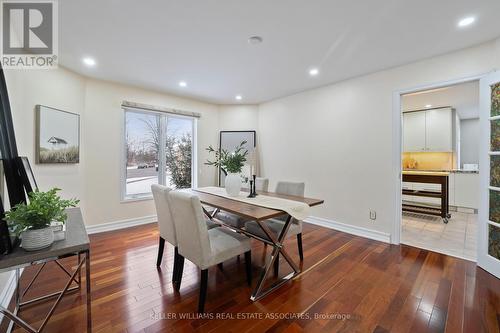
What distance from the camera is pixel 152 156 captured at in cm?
422

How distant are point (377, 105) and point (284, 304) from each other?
2.99m

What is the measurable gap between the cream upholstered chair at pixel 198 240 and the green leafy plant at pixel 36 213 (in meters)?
0.74

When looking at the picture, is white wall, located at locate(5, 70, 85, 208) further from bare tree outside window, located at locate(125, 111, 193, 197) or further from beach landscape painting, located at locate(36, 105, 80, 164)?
bare tree outside window, located at locate(125, 111, 193, 197)

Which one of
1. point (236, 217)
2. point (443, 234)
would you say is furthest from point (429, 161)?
point (236, 217)

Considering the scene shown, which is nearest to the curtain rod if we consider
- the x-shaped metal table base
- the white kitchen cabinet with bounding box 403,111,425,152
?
the x-shaped metal table base

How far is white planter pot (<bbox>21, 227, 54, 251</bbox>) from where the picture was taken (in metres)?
1.15

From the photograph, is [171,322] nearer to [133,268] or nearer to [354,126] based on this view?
[133,268]

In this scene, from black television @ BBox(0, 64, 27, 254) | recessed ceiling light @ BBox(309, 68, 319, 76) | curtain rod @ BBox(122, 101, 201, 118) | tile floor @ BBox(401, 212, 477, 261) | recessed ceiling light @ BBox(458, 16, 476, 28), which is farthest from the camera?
curtain rod @ BBox(122, 101, 201, 118)

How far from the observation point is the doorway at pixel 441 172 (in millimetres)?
3363

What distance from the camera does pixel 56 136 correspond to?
2957 millimetres

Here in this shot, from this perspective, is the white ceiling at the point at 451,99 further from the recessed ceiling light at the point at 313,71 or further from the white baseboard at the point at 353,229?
the white baseboard at the point at 353,229

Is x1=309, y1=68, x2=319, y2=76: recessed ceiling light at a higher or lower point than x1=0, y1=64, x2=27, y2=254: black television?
higher

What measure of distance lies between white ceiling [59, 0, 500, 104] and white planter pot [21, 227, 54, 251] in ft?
5.96

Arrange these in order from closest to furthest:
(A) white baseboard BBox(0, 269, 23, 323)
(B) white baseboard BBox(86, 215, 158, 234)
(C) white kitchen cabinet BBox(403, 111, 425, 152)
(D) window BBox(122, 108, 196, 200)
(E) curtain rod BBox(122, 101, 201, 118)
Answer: (A) white baseboard BBox(0, 269, 23, 323), (B) white baseboard BBox(86, 215, 158, 234), (E) curtain rod BBox(122, 101, 201, 118), (D) window BBox(122, 108, 196, 200), (C) white kitchen cabinet BBox(403, 111, 425, 152)
